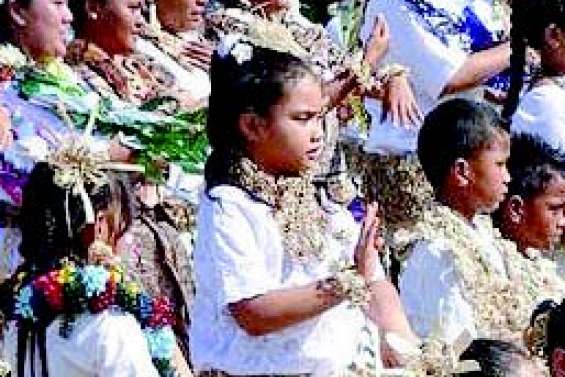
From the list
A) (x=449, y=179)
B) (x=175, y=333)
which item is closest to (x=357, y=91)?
(x=449, y=179)

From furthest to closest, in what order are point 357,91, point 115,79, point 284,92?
point 115,79 < point 357,91 < point 284,92

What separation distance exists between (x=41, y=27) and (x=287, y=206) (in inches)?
51.4

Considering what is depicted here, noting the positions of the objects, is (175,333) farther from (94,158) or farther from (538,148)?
(538,148)

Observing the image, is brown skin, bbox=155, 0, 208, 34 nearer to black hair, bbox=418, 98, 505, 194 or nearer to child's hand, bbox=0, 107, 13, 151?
black hair, bbox=418, 98, 505, 194

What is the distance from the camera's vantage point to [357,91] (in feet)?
19.8

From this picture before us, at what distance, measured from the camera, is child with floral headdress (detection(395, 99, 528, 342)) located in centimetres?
591

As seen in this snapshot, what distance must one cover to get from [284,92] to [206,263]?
0.51m

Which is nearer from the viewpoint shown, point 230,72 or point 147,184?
point 230,72

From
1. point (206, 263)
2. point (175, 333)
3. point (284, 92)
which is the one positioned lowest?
point (175, 333)

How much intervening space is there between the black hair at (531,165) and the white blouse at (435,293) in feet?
1.46

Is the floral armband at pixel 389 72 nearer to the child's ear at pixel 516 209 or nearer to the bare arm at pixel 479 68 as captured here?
the bare arm at pixel 479 68

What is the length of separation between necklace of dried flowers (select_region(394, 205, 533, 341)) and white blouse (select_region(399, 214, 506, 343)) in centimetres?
2

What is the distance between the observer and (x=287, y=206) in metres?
5.34

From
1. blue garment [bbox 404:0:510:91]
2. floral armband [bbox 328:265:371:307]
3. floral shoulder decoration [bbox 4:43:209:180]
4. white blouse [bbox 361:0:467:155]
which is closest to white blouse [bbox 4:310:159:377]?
floral armband [bbox 328:265:371:307]
